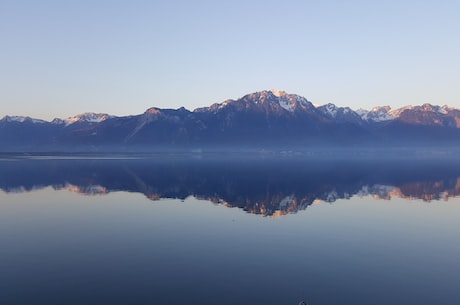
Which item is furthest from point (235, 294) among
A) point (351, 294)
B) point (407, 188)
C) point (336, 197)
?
point (407, 188)

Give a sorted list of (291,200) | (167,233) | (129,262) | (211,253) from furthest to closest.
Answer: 1. (291,200)
2. (167,233)
3. (211,253)
4. (129,262)

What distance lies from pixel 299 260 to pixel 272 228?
48.0 ft

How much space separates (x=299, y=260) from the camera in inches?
1399

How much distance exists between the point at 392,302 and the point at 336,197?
54718 millimetres

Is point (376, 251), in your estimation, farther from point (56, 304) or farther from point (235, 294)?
point (56, 304)

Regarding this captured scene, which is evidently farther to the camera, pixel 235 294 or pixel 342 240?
pixel 342 240

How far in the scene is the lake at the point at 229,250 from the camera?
27.5 metres

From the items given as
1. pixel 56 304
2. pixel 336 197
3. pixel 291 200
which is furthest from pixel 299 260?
pixel 336 197

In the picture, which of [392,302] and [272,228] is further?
[272,228]

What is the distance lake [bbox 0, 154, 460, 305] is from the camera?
90.1ft

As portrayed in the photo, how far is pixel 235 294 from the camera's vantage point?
89.0 feet

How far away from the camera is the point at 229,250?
39.0 m

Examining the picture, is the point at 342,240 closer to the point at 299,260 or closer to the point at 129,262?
the point at 299,260

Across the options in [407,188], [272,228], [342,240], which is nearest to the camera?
[342,240]
